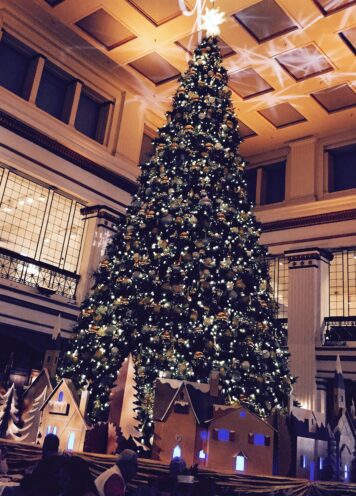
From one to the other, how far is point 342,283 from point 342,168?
308 centimetres

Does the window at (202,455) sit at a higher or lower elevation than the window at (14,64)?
lower

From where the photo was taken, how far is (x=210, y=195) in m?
6.88

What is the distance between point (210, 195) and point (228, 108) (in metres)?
1.88

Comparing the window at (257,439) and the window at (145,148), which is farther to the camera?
the window at (145,148)

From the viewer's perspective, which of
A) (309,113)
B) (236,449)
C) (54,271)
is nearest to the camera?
(236,449)

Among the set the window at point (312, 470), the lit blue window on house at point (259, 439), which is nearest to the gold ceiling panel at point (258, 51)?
the lit blue window on house at point (259, 439)

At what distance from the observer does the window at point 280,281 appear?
12656 millimetres

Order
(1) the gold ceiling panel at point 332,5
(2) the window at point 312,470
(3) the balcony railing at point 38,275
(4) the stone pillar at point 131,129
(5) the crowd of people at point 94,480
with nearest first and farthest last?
(5) the crowd of people at point 94,480 → (2) the window at point 312,470 → (1) the gold ceiling panel at point 332,5 → (3) the balcony railing at point 38,275 → (4) the stone pillar at point 131,129

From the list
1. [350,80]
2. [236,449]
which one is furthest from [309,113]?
[236,449]

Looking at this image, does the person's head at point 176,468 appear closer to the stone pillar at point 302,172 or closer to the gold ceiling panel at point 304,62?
the gold ceiling panel at point 304,62

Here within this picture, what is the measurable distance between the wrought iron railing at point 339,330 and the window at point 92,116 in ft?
23.6

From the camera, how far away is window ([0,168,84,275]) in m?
10.8

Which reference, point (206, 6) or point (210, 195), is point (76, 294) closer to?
point (210, 195)

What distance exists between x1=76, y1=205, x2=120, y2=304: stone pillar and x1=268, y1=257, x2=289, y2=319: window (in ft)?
14.9
